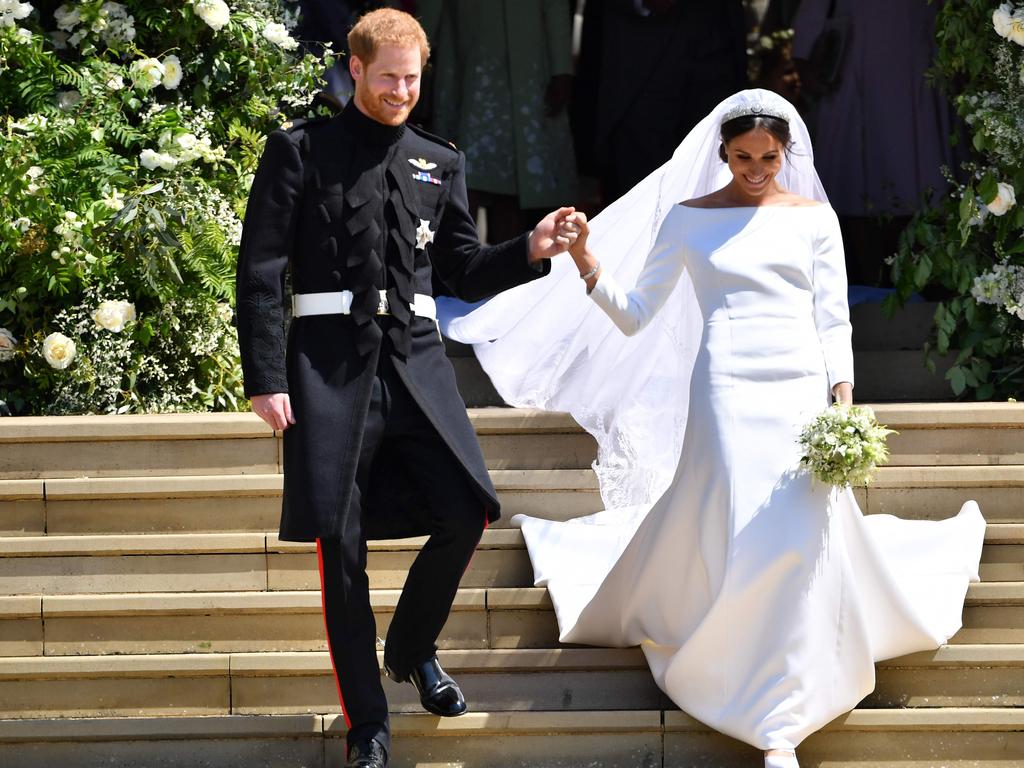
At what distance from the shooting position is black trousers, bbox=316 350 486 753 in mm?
4109

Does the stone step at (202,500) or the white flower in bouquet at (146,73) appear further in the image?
the white flower in bouquet at (146,73)

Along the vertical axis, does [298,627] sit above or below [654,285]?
below

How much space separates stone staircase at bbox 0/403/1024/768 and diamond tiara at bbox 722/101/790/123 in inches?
59.7

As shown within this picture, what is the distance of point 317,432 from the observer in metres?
4.05

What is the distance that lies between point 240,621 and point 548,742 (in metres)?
1.11

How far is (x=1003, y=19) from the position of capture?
652cm

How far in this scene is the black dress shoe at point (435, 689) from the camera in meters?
4.35

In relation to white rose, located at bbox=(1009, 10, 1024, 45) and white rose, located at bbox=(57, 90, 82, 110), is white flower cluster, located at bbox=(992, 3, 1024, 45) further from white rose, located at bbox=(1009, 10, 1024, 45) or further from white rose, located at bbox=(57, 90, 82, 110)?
white rose, located at bbox=(57, 90, 82, 110)

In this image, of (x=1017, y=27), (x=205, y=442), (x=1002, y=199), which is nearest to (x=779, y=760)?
(x=205, y=442)

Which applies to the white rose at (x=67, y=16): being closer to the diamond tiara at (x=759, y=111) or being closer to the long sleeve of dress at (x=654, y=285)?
the long sleeve of dress at (x=654, y=285)

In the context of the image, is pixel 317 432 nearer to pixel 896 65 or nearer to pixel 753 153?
pixel 753 153

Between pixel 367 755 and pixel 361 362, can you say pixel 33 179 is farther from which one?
pixel 367 755

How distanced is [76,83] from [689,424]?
3.37m

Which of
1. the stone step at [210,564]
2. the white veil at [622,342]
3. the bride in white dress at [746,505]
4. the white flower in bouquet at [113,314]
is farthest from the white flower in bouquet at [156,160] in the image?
the bride in white dress at [746,505]
